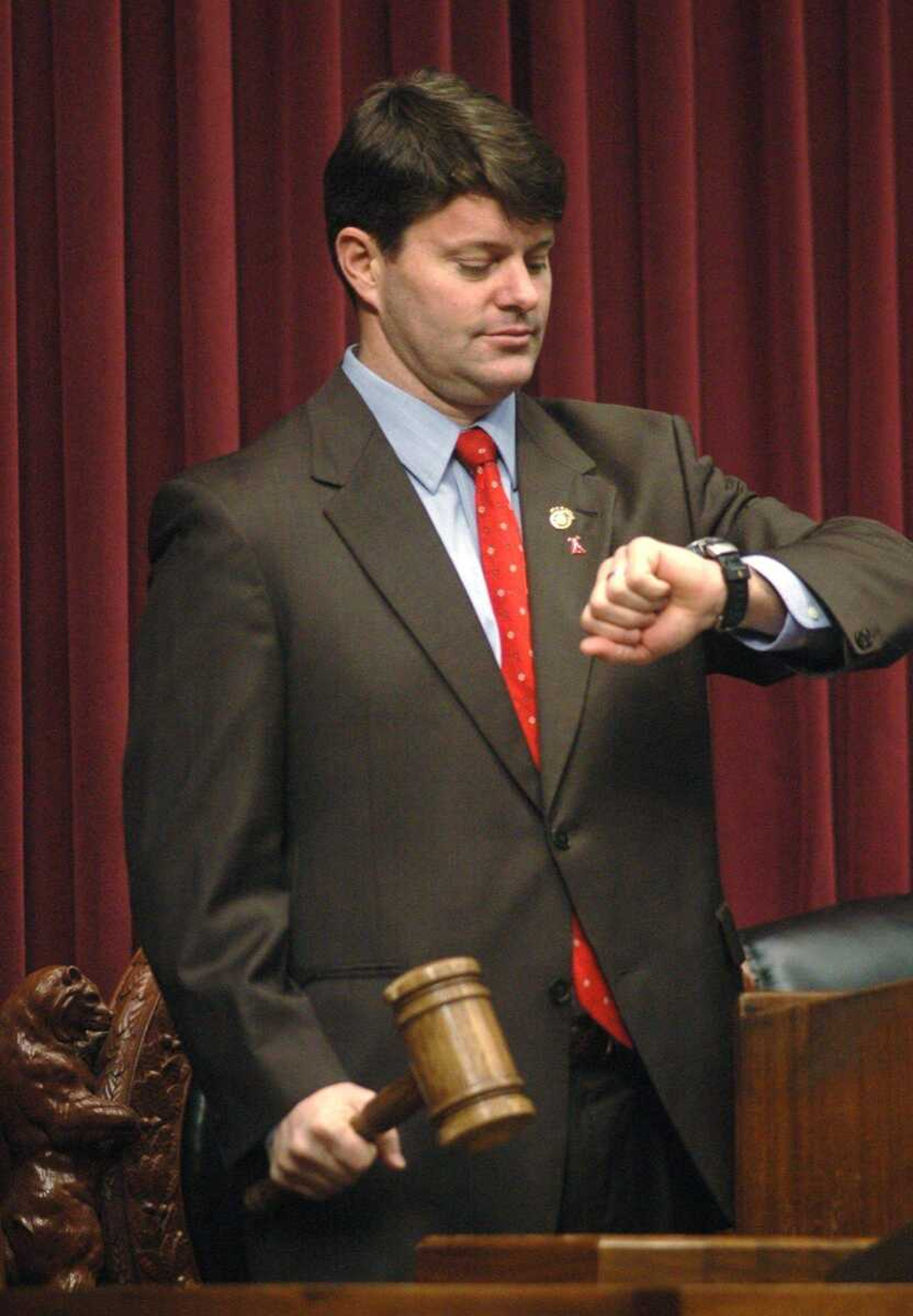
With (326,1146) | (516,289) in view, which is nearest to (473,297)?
(516,289)

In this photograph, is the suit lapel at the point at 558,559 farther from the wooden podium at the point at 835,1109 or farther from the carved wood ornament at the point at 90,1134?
the carved wood ornament at the point at 90,1134

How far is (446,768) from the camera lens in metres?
1.67

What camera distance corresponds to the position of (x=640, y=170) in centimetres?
296

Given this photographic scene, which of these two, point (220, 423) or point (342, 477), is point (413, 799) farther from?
point (220, 423)

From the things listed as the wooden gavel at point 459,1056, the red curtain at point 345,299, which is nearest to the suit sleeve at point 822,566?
the wooden gavel at point 459,1056

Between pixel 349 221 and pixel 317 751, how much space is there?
20.4 inches

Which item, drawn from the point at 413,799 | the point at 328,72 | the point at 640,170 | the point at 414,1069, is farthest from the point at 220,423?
the point at 414,1069

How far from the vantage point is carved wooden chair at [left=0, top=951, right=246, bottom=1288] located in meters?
2.21

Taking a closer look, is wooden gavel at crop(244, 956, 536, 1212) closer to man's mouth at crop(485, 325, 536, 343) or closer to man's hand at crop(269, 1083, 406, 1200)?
man's hand at crop(269, 1083, 406, 1200)

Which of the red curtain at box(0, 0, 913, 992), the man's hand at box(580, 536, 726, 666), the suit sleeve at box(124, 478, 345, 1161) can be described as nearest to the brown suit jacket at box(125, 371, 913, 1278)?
the suit sleeve at box(124, 478, 345, 1161)

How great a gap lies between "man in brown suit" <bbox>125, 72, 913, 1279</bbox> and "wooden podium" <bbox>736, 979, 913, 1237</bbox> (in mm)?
379

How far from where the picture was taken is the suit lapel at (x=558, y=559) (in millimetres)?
1700

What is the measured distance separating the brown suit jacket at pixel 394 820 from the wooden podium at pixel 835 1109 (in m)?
0.38

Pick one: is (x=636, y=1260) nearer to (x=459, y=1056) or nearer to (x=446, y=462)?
(x=459, y=1056)
